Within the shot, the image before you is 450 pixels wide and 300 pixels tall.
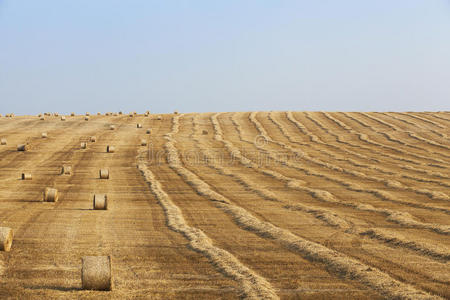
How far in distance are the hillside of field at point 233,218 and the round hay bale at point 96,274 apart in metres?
0.12

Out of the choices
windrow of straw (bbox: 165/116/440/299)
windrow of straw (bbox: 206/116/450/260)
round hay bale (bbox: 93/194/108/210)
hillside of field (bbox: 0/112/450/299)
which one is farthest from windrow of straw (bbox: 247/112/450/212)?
round hay bale (bbox: 93/194/108/210)

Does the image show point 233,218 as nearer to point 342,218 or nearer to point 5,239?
point 342,218

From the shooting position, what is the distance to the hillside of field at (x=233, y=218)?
1000 centimetres

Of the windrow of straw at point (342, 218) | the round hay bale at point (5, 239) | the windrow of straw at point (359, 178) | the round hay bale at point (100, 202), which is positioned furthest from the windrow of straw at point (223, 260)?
the windrow of straw at point (359, 178)

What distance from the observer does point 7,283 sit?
9.51 meters

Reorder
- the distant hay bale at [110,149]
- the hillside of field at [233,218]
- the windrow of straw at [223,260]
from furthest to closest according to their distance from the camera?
the distant hay bale at [110,149] < the hillside of field at [233,218] < the windrow of straw at [223,260]

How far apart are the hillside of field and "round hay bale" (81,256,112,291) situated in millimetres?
124

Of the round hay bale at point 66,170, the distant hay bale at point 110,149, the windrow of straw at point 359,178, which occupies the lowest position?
the windrow of straw at point 359,178

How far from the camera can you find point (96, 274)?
9.03 m

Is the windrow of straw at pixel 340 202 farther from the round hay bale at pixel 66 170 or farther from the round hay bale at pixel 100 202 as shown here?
the round hay bale at pixel 66 170

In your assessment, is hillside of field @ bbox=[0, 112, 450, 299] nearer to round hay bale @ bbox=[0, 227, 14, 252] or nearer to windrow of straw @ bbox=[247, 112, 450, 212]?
windrow of straw @ bbox=[247, 112, 450, 212]

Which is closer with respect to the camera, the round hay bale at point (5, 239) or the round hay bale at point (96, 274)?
the round hay bale at point (96, 274)

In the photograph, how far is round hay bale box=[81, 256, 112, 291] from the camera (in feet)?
29.6

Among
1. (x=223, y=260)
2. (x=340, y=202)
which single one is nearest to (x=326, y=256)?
(x=223, y=260)
